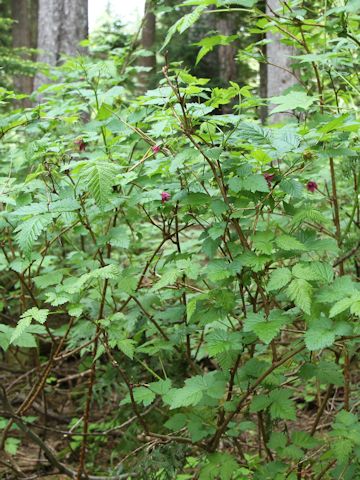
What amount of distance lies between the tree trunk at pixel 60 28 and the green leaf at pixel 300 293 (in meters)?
6.19

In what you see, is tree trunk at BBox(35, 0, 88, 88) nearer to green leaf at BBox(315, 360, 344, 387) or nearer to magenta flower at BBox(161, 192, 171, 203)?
magenta flower at BBox(161, 192, 171, 203)

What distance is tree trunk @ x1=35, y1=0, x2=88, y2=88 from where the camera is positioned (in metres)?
7.18

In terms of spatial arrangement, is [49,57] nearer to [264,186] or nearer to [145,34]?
[264,186]

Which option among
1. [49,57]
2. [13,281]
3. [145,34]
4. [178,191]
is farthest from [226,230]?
[145,34]

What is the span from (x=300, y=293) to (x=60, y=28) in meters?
6.53

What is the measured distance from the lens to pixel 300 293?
5.67ft

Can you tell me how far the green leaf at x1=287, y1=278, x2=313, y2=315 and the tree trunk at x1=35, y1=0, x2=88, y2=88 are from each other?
244 inches

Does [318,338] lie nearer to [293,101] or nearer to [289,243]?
[289,243]

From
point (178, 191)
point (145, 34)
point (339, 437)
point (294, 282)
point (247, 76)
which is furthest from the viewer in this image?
point (145, 34)

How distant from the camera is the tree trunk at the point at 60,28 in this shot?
718cm

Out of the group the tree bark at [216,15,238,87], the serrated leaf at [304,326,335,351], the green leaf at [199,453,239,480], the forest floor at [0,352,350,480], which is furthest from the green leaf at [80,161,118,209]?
the tree bark at [216,15,238,87]

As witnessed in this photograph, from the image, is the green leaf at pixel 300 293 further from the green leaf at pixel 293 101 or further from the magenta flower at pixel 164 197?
the magenta flower at pixel 164 197

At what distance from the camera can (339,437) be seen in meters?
2.08

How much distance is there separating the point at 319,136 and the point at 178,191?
0.64 metres
